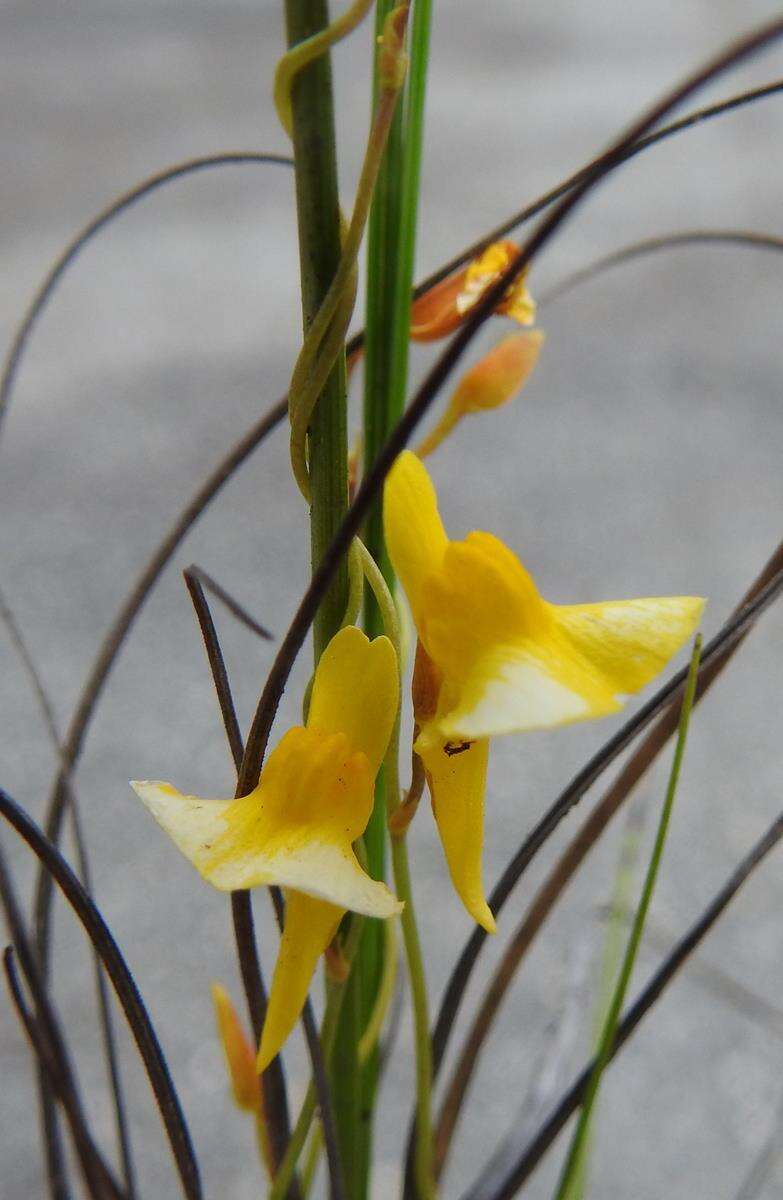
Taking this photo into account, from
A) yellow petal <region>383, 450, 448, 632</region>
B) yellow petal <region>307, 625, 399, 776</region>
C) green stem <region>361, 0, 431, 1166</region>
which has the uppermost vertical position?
green stem <region>361, 0, 431, 1166</region>

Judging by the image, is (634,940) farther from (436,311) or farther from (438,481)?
(438,481)

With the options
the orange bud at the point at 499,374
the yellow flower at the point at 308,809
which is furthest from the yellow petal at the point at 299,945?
the orange bud at the point at 499,374

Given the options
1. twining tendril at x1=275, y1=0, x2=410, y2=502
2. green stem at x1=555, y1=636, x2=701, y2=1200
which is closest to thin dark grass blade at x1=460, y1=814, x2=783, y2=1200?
green stem at x1=555, y1=636, x2=701, y2=1200

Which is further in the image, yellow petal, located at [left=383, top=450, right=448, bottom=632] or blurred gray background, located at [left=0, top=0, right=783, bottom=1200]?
blurred gray background, located at [left=0, top=0, right=783, bottom=1200]

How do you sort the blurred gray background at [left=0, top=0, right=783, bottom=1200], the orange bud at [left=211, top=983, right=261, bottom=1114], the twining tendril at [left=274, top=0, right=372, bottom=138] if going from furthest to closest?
the blurred gray background at [left=0, top=0, right=783, bottom=1200] < the orange bud at [left=211, top=983, right=261, bottom=1114] < the twining tendril at [left=274, top=0, right=372, bottom=138]

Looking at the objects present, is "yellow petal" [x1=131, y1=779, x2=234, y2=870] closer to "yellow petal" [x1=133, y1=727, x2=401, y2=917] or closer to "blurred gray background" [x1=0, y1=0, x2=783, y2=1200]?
"yellow petal" [x1=133, y1=727, x2=401, y2=917]

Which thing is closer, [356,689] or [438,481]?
[356,689]

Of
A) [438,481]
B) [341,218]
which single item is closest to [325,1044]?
[341,218]

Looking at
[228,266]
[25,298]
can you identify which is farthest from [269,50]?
[25,298]
